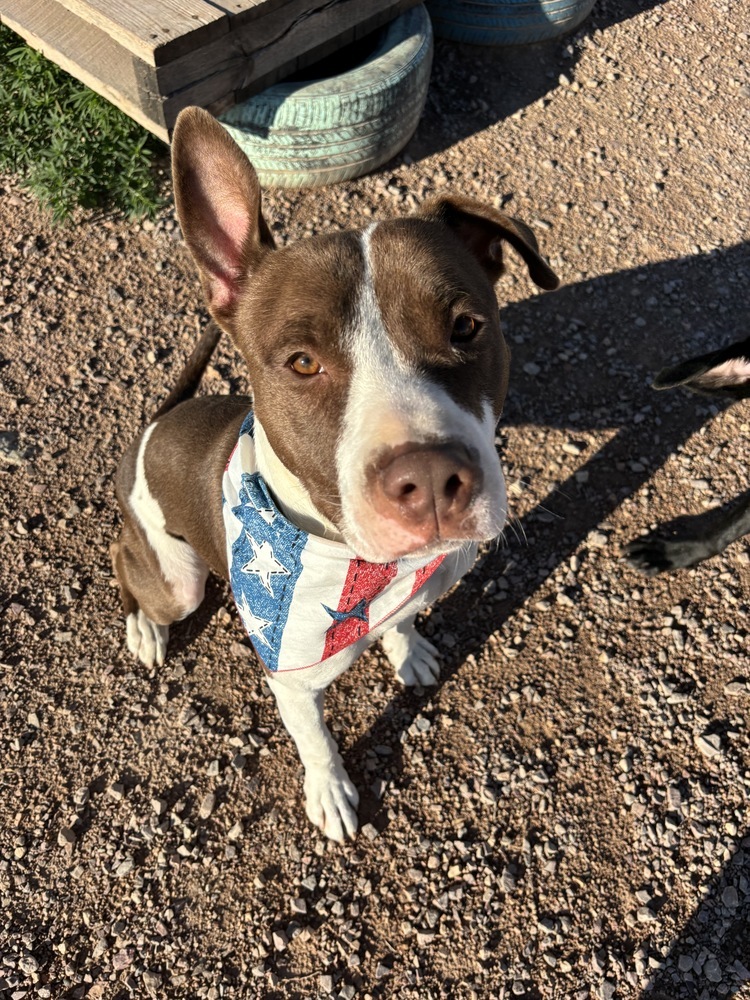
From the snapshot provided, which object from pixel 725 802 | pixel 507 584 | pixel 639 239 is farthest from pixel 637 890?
pixel 639 239

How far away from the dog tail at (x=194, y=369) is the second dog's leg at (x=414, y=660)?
157 centimetres

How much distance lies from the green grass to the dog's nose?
13.8ft

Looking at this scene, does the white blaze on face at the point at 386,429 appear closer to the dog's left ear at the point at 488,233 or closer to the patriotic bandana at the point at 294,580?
the patriotic bandana at the point at 294,580

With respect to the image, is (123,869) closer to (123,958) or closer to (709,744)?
(123,958)

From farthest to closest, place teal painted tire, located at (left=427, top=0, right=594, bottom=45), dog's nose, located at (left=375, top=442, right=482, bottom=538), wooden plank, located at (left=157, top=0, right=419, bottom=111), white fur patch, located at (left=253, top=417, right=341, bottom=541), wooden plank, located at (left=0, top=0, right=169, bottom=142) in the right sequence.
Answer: teal painted tire, located at (left=427, top=0, right=594, bottom=45) → wooden plank, located at (left=0, top=0, right=169, bottom=142) → wooden plank, located at (left=157, top=0, right=419, bottom=111) → white fur patch, located at (left=253, top=417, right=341, bottom=541) → dog's nose, located at (left=375, top=442, right=482, bottom=538)

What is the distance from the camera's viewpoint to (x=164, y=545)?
355cm

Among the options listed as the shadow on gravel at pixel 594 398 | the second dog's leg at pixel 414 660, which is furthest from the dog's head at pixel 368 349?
the shadow on gravel at pixel 594 398

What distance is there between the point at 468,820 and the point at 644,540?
5.84ft

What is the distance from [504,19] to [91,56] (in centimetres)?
311

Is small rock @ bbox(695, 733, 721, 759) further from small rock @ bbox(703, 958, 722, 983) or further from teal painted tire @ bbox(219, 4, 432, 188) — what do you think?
teal painted tire @ bbox(219, 4, 432, 188)

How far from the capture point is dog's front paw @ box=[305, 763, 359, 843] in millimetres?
3521

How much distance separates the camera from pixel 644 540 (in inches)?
168

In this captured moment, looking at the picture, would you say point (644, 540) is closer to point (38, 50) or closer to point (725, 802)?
point (725, 802)

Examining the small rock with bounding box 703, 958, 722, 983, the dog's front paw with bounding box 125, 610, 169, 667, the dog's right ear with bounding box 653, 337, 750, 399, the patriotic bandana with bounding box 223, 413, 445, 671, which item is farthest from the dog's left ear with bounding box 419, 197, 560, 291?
the small rock with bounding box 703, 958, 722, 983
